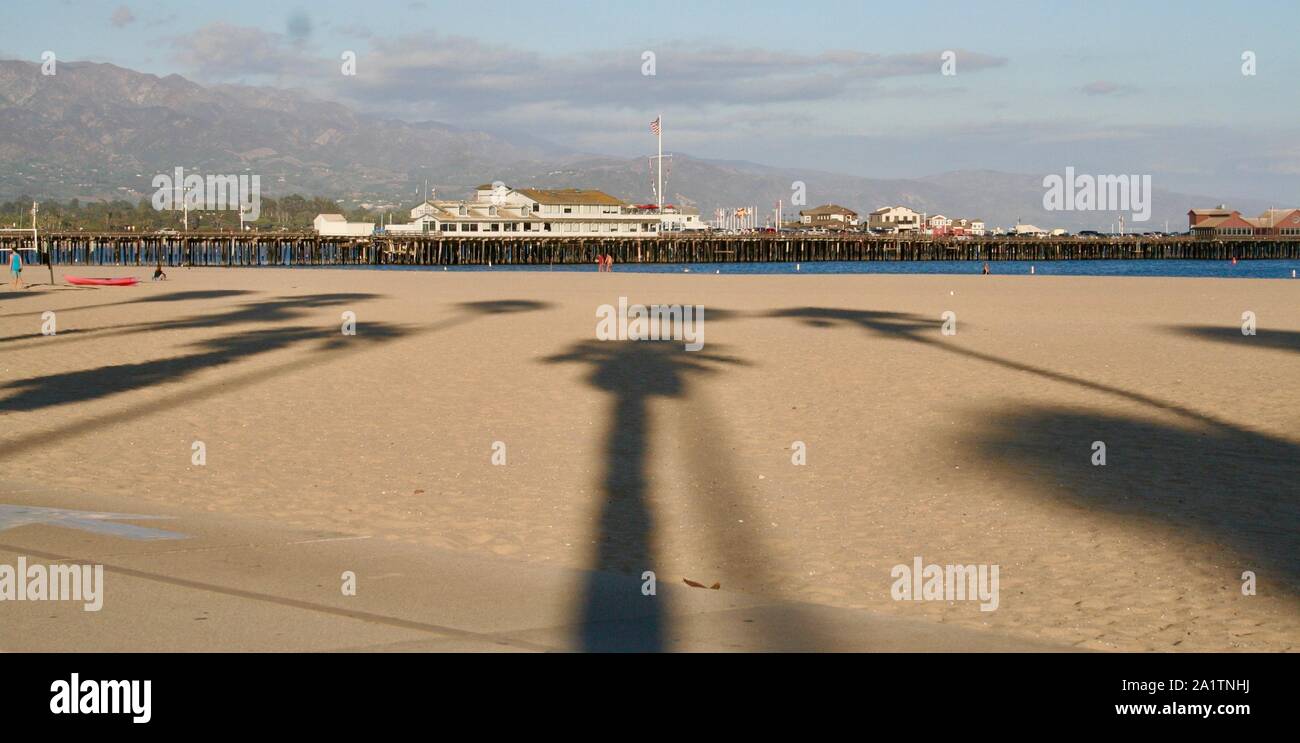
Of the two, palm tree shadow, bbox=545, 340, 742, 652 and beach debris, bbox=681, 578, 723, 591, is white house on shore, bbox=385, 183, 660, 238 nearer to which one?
palm tree shadow, bbox=545, 340, 742, 652

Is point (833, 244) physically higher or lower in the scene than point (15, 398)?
higher

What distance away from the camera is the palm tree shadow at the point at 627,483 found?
5.78 metres

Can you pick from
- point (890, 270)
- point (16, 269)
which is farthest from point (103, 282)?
point (890, 270)

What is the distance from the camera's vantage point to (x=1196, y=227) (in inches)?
7018

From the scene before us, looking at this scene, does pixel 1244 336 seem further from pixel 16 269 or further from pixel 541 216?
pixel 541 216

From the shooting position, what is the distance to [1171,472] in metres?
10.3

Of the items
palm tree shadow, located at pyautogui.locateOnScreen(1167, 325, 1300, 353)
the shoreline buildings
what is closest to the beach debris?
palm tree shadow, located at pyautogui.locateOnScreen(1167, 325, 1300, 353)

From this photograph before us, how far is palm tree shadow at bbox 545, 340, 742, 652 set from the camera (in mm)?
5781

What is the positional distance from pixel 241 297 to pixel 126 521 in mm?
29175

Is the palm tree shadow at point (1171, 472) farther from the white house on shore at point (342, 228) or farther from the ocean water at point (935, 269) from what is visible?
the white house on shore at point (342, 228)

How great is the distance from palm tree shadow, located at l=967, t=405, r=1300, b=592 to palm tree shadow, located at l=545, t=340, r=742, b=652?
3352 mm

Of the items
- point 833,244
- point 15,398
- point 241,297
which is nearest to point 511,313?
point 241,297

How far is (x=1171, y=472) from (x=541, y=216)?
122 meters
